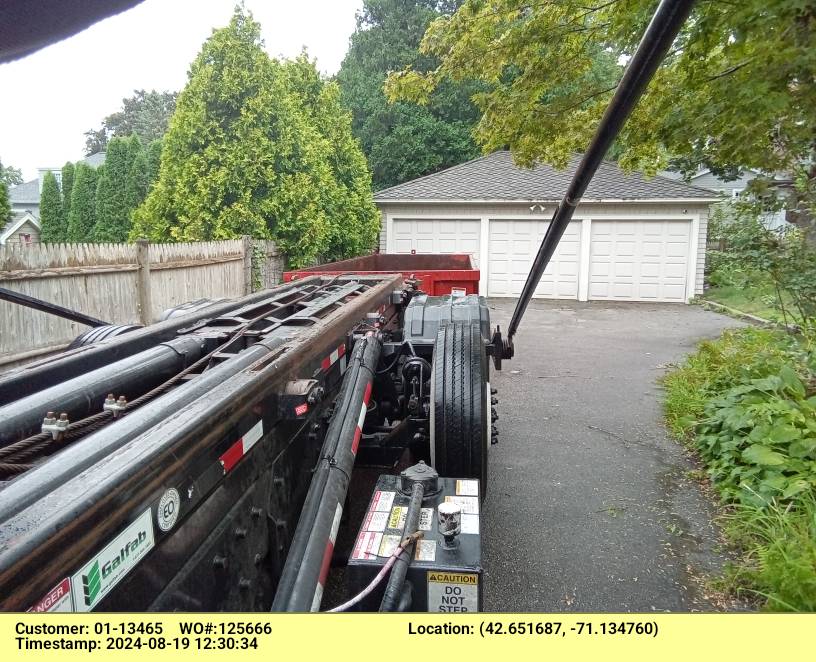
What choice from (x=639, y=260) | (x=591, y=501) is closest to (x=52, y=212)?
(x=639, y=260)

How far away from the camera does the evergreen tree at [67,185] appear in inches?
989

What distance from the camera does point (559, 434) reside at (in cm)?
568

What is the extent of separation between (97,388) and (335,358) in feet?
3.69

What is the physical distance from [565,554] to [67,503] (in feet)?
9.74

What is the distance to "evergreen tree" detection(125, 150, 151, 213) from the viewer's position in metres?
21.3

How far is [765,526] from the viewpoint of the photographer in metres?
3.55

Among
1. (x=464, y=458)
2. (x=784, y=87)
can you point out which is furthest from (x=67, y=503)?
(x=784, y=87)

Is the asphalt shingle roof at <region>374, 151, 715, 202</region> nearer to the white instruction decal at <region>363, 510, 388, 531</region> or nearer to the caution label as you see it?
the white instruction decal at <region>363, 510, 388, 531</region>

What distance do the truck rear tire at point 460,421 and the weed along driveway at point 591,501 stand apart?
1.94 ft

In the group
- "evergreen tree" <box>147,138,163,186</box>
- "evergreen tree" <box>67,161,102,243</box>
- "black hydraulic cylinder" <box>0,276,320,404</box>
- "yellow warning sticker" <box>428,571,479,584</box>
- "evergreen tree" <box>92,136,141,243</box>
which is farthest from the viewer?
"evergreen tree" <box>67,161,102,243</box>

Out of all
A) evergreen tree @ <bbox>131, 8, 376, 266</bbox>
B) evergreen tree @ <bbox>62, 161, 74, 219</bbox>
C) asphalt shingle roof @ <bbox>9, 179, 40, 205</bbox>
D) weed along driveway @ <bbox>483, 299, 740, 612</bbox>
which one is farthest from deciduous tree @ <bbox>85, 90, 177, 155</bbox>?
weed along driveway @ <bbox>483, 299, 740, 612</bbox>

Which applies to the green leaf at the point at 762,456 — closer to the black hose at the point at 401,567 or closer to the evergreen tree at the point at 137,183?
the black hose at the point at 401,567

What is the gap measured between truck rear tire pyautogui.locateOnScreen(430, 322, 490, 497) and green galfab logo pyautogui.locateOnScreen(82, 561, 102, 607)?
220 cm

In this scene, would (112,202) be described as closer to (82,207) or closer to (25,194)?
(82,207)
